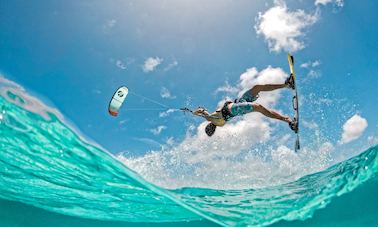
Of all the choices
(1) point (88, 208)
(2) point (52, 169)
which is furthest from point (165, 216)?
(2) point (52, 169)

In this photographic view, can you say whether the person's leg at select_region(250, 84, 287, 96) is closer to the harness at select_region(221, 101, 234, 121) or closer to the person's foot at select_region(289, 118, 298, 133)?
the harness at select_region(221, 101, 234, 121)

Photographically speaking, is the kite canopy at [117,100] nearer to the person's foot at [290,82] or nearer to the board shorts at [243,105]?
the board shorts at [243,105]

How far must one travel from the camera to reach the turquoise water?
10.8 meters

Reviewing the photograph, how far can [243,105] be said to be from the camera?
9008 mm

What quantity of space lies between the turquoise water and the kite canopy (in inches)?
82.3

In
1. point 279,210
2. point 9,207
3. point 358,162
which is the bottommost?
point 9,207

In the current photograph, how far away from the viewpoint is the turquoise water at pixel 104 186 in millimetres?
10844

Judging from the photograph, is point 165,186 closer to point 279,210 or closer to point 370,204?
point 279,210

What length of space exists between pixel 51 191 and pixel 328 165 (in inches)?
595

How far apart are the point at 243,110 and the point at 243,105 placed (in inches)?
8.2

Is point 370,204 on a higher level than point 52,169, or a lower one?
higher

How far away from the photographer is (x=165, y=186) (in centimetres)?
1489

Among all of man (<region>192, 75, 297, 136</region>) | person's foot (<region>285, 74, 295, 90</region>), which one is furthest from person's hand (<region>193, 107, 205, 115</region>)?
person's foot (<region>285, 74, 295, 90</region>)

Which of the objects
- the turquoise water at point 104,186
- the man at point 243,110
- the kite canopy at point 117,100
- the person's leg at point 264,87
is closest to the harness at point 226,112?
the man at point 243,110
